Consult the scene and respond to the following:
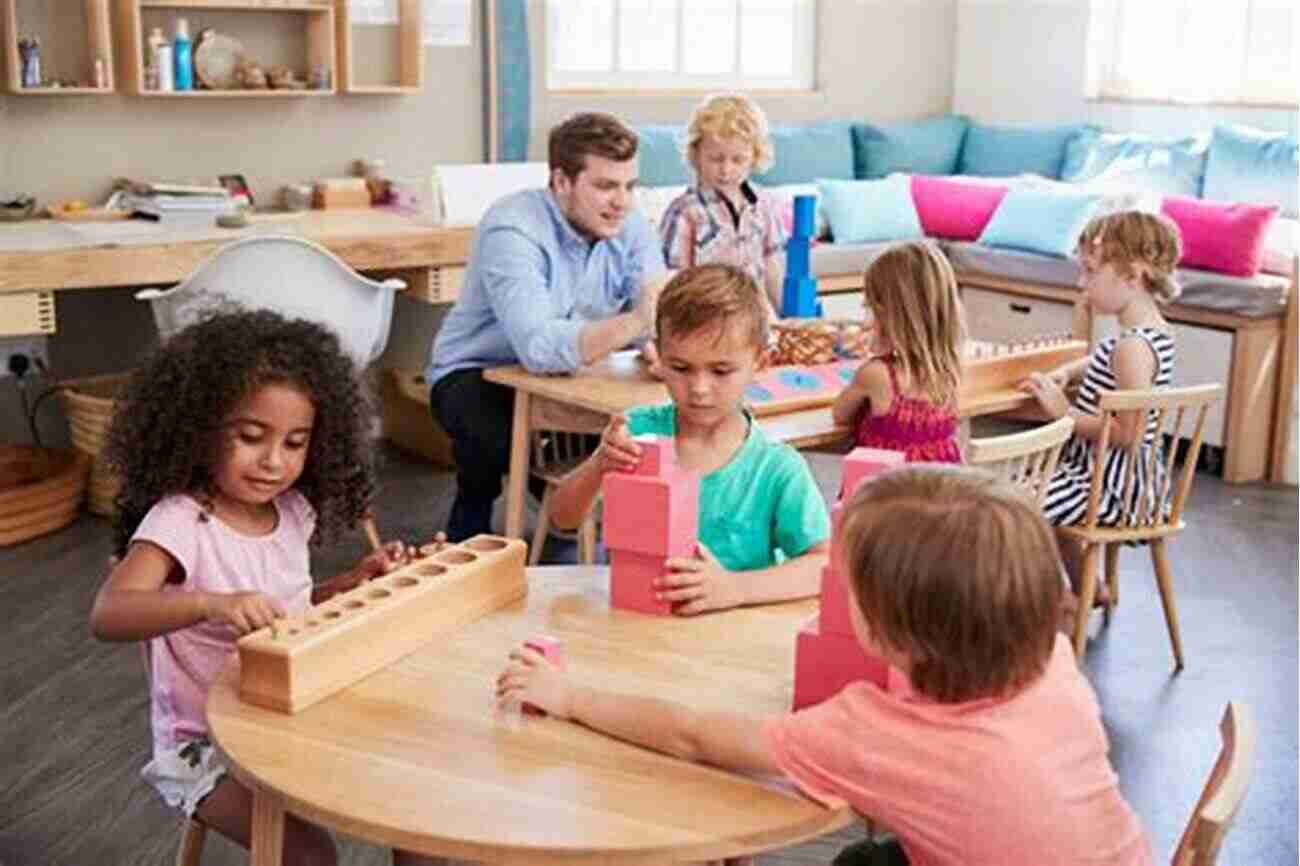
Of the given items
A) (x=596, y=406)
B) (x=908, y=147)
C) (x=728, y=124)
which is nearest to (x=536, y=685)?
(x=596, y=406)

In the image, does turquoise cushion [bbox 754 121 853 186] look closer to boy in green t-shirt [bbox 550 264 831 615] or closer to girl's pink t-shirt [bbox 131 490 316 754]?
boy in green t-shirt [bbox 550 264 831 615]

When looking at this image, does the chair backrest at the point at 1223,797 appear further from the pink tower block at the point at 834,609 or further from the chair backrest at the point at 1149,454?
the chair backrest at the point at 1149,454

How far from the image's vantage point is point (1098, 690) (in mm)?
3324

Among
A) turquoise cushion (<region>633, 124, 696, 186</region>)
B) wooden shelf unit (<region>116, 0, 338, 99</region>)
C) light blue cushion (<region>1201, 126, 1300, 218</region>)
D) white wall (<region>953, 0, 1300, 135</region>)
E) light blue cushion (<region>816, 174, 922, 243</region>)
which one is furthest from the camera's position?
white wall (<region>953, 0, 1300, 135</region>)

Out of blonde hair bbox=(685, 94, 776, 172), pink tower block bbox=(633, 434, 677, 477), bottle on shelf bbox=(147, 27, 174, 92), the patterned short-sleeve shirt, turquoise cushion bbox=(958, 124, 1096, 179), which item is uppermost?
bottle on shelf bbox=(147, 27, 174, 92)

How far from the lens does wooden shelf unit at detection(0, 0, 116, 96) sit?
14.9 feet

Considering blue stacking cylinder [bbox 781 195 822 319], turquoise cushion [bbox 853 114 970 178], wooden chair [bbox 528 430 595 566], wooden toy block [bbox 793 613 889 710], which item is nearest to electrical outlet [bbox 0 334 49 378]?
wooden chair [bbox 528 430 595 566]

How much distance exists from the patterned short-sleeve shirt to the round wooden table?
2.22 m

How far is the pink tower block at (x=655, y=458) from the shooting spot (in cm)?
179

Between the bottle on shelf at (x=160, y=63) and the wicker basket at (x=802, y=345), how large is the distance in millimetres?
2393

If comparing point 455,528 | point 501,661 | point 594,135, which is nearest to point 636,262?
point 594,135

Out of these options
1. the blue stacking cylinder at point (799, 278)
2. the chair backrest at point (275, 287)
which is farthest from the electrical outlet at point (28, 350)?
the blue stacking cylinder at point (799, 278)

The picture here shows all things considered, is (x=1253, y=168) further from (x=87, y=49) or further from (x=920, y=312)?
(x=87, y=49)

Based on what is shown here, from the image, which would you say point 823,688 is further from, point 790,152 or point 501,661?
point 790,152
